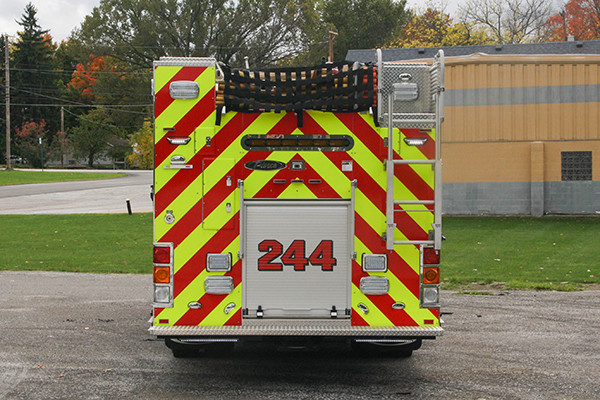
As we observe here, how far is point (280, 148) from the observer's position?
6.62m

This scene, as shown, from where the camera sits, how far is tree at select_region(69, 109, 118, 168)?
232 ft

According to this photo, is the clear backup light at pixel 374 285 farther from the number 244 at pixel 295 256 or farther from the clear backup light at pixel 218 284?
the clear backup light at pixel 218 284

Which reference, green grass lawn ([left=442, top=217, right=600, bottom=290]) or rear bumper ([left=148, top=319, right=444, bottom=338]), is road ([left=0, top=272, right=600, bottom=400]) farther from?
green grass lawn ([left=442, top=217, right=600, bottom=290])

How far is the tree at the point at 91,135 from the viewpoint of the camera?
70625 millimetres

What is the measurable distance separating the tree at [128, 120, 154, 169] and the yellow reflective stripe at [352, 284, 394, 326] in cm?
5037

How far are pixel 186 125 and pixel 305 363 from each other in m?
2.65

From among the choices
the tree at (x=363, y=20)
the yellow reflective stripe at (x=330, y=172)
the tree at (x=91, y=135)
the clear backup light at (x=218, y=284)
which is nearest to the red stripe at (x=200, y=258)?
the clear backup light at (x=218, y=284)

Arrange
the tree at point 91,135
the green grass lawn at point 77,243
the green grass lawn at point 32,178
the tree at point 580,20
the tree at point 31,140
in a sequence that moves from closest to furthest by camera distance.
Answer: the green grass lawn at point 77,243
the green grass lawn at point 32,178
the tree at point 580,20
the tree at point 31,140
the tree at point 91,135

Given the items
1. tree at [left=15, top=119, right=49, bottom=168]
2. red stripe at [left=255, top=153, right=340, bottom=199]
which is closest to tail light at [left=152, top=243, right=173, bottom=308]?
red stripe at [left=255, top=153, right=340, bottom=199]

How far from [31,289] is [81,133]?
61.1 meters

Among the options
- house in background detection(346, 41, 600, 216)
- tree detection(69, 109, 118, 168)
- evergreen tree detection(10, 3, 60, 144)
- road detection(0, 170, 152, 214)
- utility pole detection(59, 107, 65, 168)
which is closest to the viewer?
house in background detection(346, 41, 600, 216)

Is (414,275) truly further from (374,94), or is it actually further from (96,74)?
(96,74)

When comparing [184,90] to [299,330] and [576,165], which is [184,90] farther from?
[576,165]

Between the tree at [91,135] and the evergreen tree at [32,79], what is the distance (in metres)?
5.53
